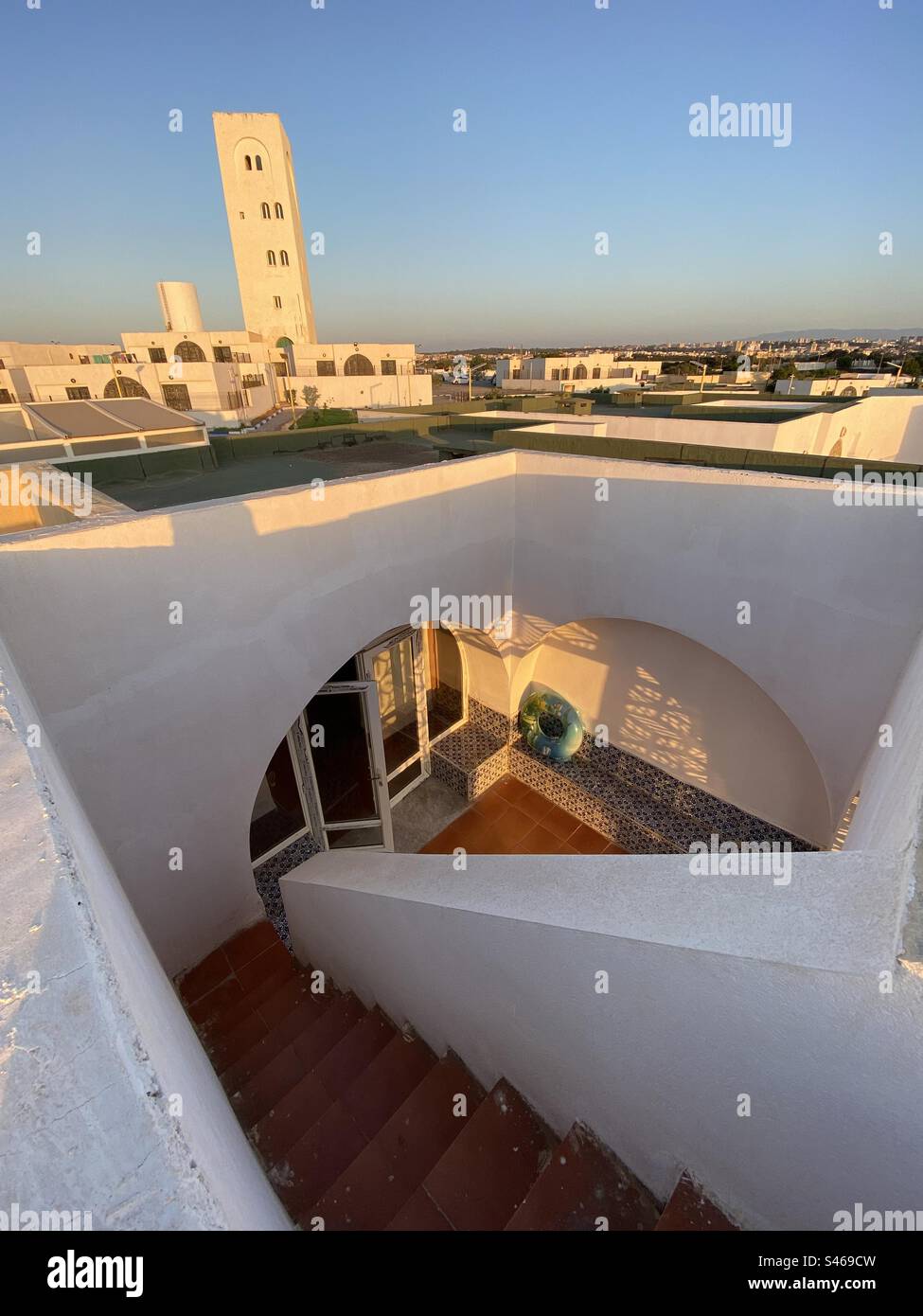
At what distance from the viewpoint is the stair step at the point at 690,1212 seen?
1.37 m

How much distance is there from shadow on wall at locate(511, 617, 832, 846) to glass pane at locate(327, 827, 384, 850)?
2.29m

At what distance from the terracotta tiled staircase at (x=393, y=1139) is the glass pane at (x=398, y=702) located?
3.09 m

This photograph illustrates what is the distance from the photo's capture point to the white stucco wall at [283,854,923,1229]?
1.00 meters

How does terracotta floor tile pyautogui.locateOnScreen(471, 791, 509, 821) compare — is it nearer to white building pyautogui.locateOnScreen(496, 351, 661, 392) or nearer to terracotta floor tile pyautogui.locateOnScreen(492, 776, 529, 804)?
terracotta floor tile pyautogui.locateOnScreen(492, 776, 529, 804)

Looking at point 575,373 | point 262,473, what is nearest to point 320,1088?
point 262,473

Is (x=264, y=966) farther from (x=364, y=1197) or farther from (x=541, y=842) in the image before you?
(x=541, y=842)

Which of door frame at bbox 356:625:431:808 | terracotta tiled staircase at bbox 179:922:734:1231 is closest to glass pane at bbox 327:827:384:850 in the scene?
door frame at bbox 356:625:431:808

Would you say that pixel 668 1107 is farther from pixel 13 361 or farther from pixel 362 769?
pixel 13 361

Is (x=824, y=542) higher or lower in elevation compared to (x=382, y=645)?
higher

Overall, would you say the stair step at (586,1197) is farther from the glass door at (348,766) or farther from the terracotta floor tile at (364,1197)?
the glass door at (348,766)

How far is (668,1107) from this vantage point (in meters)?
1.46

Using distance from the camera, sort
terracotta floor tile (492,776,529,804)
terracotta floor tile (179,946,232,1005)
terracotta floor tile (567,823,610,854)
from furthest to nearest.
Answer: terracotta floor tile (492,776,529,804) → terracotta floor tile (567,823,610,854) → terracotta floor tile (179,946,232,1005)
